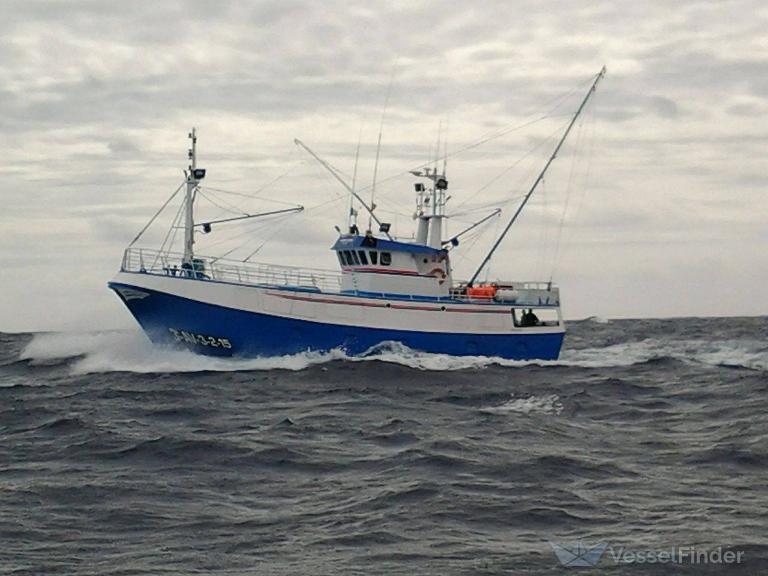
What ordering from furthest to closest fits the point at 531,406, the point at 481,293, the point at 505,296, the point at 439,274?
the point at 439,274
the point at 505,296
the point at 481,293
the point at 531,406

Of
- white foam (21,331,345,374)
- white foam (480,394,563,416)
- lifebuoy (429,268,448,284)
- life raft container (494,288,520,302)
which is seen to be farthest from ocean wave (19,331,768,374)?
white foam (480,394,563,416)

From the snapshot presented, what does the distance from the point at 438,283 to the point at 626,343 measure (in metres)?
22.4

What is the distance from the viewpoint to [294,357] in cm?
3600

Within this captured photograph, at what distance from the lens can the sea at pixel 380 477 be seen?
11.7m

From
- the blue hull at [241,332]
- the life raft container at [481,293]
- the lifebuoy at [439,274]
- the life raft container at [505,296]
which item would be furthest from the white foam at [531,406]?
the lifebuoy at [439,274]

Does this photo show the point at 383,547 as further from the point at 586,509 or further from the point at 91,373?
the point at 91,373

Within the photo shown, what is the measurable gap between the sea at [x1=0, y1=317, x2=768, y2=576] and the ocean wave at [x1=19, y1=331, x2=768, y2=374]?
346 cm

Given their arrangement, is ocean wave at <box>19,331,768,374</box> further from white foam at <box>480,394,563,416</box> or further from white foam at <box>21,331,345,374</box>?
white foam at <box>480,394,563,416</box>

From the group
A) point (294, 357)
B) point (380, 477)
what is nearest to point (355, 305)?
point (294, 357)

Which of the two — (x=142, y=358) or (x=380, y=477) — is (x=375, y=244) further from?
(x=380, y=477)

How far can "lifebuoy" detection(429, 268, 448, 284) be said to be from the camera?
41.2m

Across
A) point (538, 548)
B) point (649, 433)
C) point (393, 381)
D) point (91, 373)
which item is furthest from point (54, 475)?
point (91, 373)

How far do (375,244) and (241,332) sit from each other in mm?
7126

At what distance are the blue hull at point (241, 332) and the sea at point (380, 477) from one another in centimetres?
378
